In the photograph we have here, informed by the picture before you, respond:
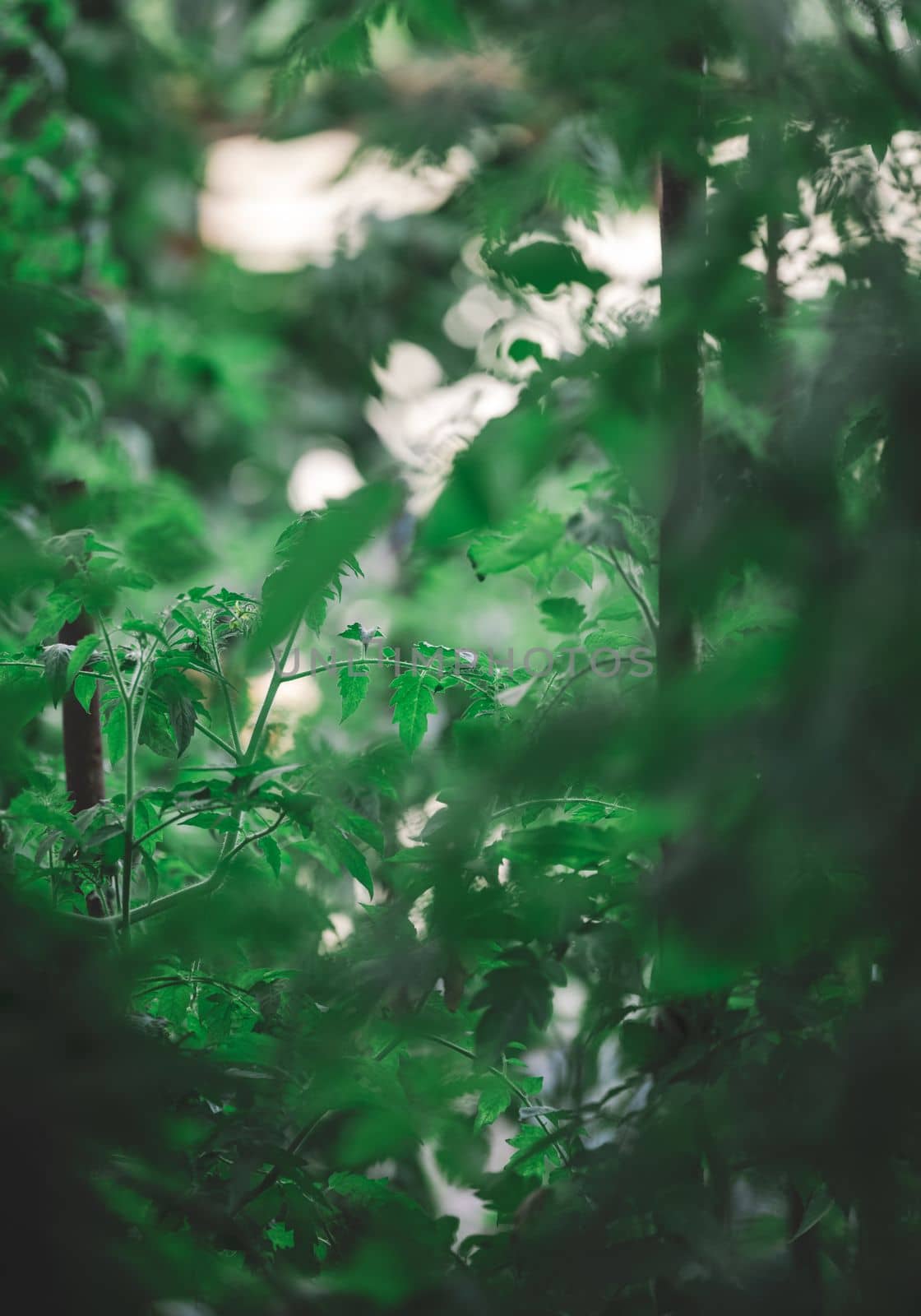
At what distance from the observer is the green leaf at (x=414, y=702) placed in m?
0.62

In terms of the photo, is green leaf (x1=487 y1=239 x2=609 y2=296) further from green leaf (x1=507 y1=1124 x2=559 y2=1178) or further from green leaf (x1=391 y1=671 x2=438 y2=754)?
green leaf (x1=507 y1=1124 x2=559 y2=1178)

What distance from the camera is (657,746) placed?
27 cm

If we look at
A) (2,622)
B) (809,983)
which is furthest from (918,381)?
(2,622)

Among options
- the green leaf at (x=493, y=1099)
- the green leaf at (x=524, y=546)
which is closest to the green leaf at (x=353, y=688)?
the green leaf at (x=524, y=546)

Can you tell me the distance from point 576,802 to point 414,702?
0.40ft

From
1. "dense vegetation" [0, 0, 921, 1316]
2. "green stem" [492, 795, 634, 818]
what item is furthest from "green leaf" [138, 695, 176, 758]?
"green stem" [492, 795, 634, 818]

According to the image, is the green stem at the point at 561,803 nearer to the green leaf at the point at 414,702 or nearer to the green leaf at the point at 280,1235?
the green leaf at the point at 414,702

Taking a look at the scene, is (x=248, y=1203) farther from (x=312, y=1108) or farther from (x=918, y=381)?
(x=918, y=381)

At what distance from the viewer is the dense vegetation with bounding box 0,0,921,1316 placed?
0.28 metres

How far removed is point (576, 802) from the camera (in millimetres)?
583

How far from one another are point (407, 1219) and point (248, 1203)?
0.08m

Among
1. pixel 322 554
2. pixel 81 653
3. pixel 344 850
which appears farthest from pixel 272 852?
pixel 322 554

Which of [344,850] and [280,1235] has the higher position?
[344,850]

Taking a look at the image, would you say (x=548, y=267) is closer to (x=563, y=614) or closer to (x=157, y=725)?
(x=563, y=614)
